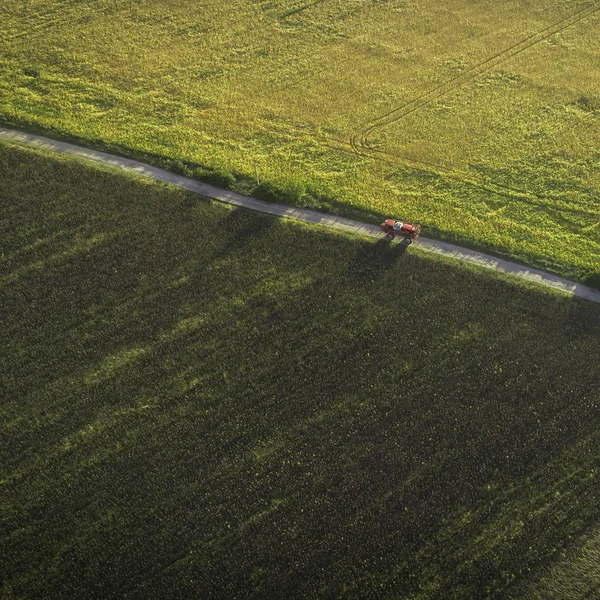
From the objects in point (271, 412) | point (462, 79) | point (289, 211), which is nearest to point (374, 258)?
point (289, 211)

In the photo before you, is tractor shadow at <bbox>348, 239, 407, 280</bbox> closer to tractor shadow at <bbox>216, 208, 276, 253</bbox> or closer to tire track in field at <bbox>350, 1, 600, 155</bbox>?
tractor shadow at <bbox>216, 208, 276, 253</bbox>

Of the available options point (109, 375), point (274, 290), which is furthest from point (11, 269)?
point (274, 290)

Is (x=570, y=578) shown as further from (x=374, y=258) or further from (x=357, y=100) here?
(x=357, y=100)

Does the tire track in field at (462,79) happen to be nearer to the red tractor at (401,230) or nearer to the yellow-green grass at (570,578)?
the red tractor at (401,230)

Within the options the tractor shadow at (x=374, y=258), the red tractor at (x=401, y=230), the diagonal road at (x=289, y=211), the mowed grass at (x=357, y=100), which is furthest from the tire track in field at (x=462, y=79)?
the tractor shadow at (x=374, y=258)

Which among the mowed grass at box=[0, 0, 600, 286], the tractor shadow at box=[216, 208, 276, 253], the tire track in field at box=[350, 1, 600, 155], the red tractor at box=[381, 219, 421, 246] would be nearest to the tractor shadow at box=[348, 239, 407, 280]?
the red tractor at box=[381, 219, 421, 246]

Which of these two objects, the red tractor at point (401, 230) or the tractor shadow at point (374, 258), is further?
the red tractor at point (401, 230)

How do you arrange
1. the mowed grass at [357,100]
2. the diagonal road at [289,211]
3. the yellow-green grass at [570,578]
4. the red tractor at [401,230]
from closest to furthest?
the yellow-green grass at [570,578] → the diagonal road at [289,211] → the red tractor at [401,230] → the mowed grass at [357,100]
